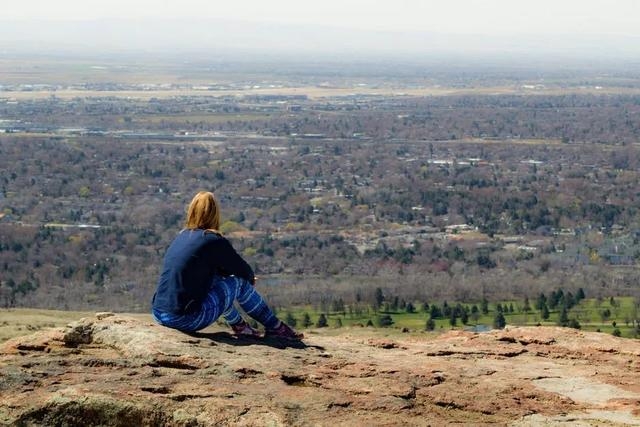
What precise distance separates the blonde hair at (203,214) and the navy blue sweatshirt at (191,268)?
0.28ft

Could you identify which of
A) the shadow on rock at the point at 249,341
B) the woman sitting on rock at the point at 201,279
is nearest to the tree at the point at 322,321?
the shadow on rock at the point at 249,341

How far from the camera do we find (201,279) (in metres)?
11.8

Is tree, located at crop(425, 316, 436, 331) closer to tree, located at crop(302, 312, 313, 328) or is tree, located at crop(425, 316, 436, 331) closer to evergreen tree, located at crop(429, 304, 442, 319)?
evergreen tree, located at crop(429, 304, 442, 319)

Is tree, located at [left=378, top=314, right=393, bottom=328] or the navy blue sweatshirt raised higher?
the navy blue sweatshirt

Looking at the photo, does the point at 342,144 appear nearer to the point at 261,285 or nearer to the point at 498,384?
the point at 261,285

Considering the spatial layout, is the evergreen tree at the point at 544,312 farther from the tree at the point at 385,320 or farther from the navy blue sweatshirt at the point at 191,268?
the navy blue sweatshirt at the point at 191,268

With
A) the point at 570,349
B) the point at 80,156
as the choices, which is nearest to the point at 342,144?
the point at 80,156

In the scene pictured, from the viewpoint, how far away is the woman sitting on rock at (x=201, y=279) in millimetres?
11742

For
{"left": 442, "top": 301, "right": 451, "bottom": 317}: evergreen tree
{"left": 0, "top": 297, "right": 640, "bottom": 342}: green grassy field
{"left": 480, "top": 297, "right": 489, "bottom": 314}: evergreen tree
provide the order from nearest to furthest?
{"left": 0, "top": 297, "right": 640, "bottom": 342}: green grassy field < {"left": 442, "top": 301, "right": 451, "bottom": 317}: evergreen tree < {"left": 480, "top": 297, "right": 489, "bottom": 314}: evergreen tree

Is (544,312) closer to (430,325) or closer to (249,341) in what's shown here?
(430,325)

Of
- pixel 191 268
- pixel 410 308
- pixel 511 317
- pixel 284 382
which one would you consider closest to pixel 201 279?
pixel 191 268

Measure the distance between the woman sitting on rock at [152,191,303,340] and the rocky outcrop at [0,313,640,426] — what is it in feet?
0.77

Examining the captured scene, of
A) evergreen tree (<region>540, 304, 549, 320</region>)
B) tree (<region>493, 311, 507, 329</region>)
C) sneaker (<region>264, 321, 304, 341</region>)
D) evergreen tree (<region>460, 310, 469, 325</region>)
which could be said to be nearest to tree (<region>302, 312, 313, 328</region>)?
evergreen tree (<region>460, 310, 469, 325</region>)

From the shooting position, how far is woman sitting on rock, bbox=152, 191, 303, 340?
11.7 m
